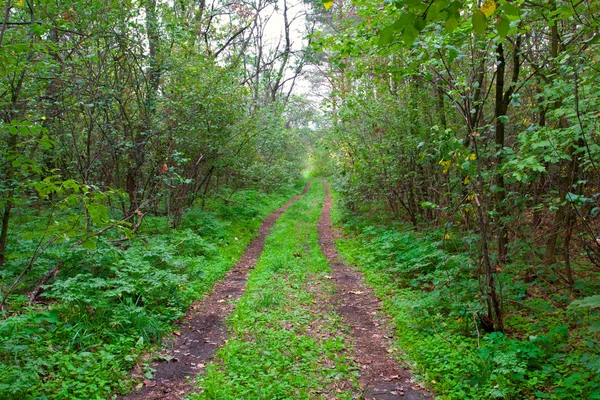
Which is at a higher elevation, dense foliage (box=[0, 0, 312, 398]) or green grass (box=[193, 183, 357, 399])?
dense foliage (box=[0, 0, 312, 398])

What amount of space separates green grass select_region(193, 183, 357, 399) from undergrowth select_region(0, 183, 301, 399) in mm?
999

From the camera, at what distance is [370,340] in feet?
17.1

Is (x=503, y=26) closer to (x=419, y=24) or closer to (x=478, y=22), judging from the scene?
(x=478, y=22)

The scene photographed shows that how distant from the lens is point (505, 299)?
5.23 m

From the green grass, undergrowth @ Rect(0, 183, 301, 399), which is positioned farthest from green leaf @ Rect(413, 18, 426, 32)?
undergrowth @ Rect(0, 183, 301, 399)

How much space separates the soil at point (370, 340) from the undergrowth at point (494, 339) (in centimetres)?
20

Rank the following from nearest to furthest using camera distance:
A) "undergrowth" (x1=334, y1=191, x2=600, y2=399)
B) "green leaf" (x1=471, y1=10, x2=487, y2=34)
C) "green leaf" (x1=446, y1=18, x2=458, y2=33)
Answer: "green leaf" (x1=471, y1=10, x2=487, y2=34) → "green leaf" (x1=446, y1=18, x2=458, y2=33) → "undergrowth" (x1=334, y1=191, x2=600, y2=399)

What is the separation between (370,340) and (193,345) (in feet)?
8.32

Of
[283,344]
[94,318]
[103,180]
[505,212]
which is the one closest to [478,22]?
[283,344]

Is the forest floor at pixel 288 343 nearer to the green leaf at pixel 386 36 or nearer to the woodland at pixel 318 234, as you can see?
the woodland at pixel 318 234

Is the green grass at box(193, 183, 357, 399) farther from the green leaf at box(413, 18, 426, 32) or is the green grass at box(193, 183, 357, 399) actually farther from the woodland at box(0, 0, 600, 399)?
the green leaf at box(413, 18, 426, 32)

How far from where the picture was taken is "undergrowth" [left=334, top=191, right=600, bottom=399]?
3.58m

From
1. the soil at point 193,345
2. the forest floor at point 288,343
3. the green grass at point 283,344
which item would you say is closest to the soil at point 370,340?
the forest floor at point 288,343

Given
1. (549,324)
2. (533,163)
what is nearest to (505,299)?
(549,324)
